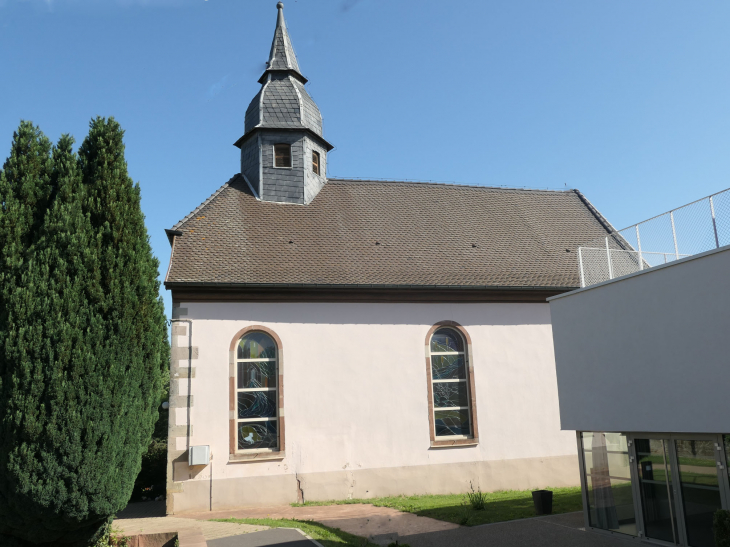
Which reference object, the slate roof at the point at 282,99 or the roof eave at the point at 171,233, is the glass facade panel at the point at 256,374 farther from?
the slate roof at the point at 282,99

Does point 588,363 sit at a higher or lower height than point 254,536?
higher

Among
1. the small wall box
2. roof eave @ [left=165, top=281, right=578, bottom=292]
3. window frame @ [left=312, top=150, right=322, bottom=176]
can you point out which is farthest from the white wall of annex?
window frame @ [left=312, top=150, right=322, bottom=176]

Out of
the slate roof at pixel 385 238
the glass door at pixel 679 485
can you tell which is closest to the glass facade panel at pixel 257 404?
the slate roof at pixel 385 238

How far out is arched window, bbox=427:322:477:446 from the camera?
15.7 metres

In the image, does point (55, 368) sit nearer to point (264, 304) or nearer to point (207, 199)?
point (264, 304)

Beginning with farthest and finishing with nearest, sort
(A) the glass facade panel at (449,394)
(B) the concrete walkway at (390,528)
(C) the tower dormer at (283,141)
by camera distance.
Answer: (C) the tower dormer at (283,141), (A) the glass facade panel at (449,394), (B) the concrete walkway at (390,528)

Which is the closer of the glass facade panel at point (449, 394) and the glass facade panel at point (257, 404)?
the glass facade panel at point (257, 404)

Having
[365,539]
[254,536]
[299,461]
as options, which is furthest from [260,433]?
[365,539]

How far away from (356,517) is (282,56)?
590 inches

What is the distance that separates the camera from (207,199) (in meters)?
17.4

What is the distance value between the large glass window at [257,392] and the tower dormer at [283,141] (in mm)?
5264

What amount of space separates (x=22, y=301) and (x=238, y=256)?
7279 millimetres

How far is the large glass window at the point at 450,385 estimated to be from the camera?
51.6ft

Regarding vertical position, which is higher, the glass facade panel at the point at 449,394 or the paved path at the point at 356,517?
the glass facade panel at the point at 449,394
